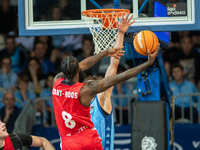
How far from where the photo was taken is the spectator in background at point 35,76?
746cm

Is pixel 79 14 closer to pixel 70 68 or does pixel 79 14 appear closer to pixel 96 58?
pixel 96 58

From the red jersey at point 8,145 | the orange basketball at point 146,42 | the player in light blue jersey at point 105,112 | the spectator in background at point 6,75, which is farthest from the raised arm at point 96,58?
the spectator in background at point 6,75

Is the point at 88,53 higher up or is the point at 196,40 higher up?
the point at 196,40

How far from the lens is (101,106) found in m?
4.37

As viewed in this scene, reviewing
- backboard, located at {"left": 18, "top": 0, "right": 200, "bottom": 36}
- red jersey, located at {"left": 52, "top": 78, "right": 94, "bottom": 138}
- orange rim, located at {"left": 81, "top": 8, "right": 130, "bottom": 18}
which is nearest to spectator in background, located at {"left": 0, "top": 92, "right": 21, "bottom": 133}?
backboard, located at {"left": 18, "top": 0, "right": 200, "bottom": 36}

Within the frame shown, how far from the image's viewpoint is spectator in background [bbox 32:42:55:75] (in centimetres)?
757

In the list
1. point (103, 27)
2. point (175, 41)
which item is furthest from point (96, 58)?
point (175, 41)

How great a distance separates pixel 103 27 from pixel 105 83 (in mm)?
1378

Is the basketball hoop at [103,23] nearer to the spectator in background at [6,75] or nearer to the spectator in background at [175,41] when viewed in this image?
the spectator in background at [175,41]

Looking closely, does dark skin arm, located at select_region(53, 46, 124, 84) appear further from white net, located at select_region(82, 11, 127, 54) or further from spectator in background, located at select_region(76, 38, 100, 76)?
spectator in background, located at select_region(76, 38, 100, 76)

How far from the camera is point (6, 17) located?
7973 mm

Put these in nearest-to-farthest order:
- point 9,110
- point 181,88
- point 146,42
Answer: point 146,42
point 9,110
point 181,88

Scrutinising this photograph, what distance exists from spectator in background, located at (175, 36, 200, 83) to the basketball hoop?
3290 millimetres

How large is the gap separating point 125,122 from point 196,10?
3.48m
